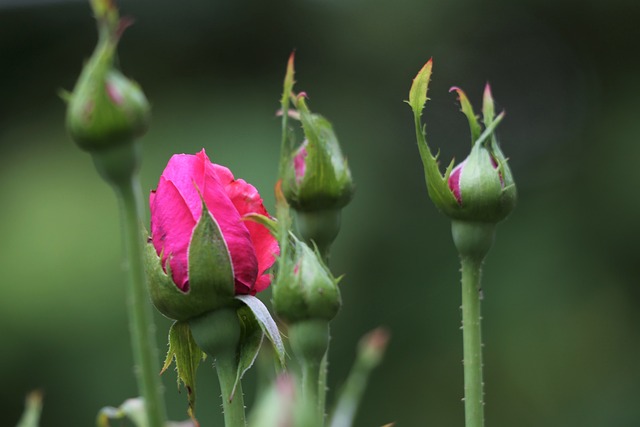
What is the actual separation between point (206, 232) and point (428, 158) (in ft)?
0.36

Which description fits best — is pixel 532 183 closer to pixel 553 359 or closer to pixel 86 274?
pixel 553 359

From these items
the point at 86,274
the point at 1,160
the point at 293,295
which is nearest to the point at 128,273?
the point at 293,295

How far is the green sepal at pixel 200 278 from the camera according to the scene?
0.45m

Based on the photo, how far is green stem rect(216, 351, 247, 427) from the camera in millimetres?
459

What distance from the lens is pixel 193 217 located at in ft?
1.55

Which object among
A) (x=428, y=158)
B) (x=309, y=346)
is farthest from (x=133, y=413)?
(x=428, y=158)

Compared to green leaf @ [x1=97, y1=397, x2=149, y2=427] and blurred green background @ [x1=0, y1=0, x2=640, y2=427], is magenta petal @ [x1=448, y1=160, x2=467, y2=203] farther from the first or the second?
blurred green background @ [x1=0, y1=0, x2=640, y2=427]

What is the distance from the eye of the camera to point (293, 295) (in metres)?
0.42

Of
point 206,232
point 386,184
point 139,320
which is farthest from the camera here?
point 386,184

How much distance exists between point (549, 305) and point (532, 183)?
0.58 metres

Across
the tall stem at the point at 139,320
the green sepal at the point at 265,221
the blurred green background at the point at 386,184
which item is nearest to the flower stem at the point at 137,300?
the tall stem at the point at 139,320

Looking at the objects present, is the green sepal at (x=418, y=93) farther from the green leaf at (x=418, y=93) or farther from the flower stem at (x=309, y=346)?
the flower stem at (x=309, y=346)

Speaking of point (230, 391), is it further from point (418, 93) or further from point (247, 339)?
point (418, 93)

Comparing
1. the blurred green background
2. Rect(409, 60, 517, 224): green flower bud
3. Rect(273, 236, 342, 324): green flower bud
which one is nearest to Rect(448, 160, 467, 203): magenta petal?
Rect(409, 60, 517, 224): green flower bud
